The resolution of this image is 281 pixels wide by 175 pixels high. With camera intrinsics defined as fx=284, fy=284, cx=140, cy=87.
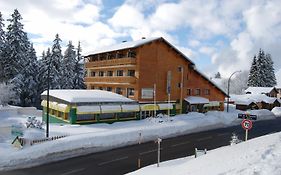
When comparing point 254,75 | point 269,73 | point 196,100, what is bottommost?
point 196,100

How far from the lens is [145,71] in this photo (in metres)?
45.2

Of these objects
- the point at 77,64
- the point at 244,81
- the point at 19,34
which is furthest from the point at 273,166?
the point at 244,81

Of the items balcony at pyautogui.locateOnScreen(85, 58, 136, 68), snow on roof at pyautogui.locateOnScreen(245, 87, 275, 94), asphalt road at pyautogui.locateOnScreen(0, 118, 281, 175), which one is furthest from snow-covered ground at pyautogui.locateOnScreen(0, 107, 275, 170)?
snow on roof at pyautogui.locateOnScreen(245, 87, 275, 94)

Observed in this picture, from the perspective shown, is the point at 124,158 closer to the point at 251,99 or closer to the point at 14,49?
the point at 14,49

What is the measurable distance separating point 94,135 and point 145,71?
17727 mm

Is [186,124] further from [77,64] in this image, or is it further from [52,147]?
[77,64]

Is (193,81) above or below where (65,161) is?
above

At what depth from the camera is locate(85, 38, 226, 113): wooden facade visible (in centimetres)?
4475

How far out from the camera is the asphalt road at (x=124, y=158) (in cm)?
2097

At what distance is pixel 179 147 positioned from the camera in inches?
1142

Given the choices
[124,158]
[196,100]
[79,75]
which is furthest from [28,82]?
[124,158]

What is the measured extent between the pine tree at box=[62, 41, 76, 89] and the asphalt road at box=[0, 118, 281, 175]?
124ft

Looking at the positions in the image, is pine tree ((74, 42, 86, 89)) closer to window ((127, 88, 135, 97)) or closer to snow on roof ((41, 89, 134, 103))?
window ((127, 88, 135, 97))

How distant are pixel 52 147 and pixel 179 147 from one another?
1241 centimetres
